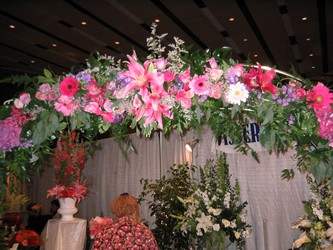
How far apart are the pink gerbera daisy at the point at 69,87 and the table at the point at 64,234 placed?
235 centimetres

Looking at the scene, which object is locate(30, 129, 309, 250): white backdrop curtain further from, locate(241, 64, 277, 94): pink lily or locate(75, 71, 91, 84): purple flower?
locate(75, 71, 91, 84): purple flower

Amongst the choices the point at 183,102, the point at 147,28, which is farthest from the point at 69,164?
the point at 147,28

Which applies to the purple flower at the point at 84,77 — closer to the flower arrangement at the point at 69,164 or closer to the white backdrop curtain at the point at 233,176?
the white backdrop curtain at the point at 233,176

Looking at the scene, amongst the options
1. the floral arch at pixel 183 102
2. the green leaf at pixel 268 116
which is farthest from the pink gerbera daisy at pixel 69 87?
the green leaf at pixel 268 116

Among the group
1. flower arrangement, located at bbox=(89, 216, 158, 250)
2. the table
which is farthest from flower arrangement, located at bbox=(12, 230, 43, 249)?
flower arrangement, located at bbox=(89, 216, 158, 250)

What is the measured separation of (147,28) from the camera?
660 centimetres

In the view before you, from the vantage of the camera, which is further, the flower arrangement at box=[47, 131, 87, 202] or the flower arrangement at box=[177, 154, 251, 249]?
the flower arrangement at box=[177, 154, 251, 249]

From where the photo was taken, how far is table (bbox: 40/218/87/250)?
3.47 m

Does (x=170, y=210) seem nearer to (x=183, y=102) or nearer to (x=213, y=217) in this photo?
(x=213, y=217)

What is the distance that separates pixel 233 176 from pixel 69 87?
3874mm

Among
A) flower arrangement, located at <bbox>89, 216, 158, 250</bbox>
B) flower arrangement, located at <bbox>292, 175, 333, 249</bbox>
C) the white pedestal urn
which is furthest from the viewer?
the white pedestal urn

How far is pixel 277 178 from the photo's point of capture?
4652mm

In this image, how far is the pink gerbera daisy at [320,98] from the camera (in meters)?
1.50

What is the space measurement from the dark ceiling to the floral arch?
153 inches
